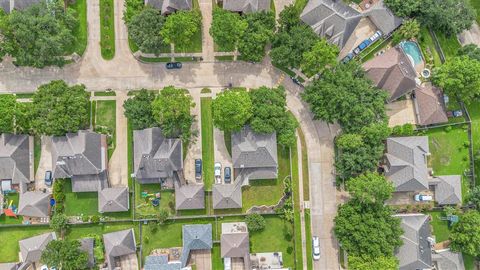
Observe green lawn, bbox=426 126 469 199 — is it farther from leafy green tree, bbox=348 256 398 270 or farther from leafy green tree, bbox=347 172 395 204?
leafy green tree, bbox=348 256 398 270

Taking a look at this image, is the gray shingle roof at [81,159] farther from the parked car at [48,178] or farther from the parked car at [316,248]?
the parked car at [316,248]

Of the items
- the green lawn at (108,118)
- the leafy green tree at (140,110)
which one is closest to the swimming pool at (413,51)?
the leafy green tree at (140,110)

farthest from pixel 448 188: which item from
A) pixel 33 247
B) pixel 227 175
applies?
pixel 33 247

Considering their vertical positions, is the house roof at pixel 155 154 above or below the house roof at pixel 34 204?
above

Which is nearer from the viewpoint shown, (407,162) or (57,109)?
(57,109)

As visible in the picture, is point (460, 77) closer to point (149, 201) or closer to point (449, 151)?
point (449, 151)

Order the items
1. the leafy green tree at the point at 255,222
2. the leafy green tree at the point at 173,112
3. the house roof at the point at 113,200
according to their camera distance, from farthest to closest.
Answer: the leafy green tree at the point at 255,222 → the house roof at the point at 113,200 → the leafy green tree at the point at 173,112

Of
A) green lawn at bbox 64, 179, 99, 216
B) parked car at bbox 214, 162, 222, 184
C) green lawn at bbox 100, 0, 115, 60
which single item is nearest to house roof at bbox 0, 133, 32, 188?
green lawn at bbox 64, 179, 99, 216

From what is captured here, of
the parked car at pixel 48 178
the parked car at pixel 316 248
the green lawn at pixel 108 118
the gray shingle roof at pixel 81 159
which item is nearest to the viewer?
the gray shingle roof at pixel 81 159
